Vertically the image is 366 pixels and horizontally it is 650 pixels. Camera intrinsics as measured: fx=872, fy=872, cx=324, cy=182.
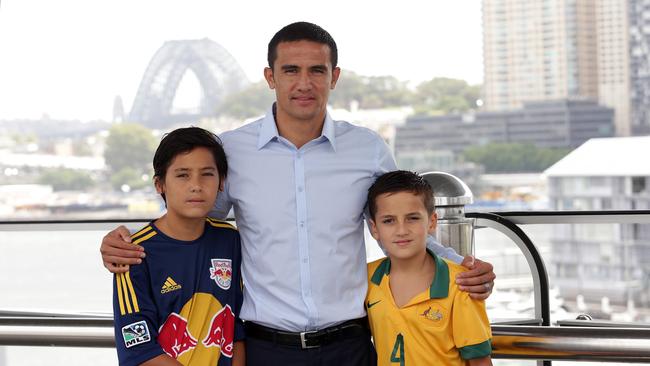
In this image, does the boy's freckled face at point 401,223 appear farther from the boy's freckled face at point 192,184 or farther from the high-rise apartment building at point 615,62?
the high-rise apartment building at point 615,62

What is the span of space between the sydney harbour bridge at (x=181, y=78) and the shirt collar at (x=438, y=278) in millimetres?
26140

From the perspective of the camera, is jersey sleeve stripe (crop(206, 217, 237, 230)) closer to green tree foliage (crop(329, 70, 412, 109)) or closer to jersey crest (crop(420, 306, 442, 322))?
jersey crest (crop(420, 306, 442, 322))

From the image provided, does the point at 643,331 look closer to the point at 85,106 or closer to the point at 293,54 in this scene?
the point at 293,54

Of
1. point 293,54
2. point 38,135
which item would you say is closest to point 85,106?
point 38,135

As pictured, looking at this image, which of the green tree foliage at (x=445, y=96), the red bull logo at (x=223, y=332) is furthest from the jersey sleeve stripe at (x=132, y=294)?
the green tree foliage at (x=445, y=96)

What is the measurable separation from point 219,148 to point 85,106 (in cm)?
2905

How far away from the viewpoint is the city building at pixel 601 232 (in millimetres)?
25844

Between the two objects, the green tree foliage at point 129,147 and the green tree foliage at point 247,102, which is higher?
the green tree foliage at point 247,102

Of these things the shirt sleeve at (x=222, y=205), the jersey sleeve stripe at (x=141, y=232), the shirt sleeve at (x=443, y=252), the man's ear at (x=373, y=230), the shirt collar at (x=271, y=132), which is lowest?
the shirt sleeve at (x=443, y=252)

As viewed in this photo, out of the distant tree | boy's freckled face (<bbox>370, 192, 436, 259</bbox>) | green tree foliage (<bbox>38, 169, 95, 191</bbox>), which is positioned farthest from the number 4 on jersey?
green tree foliage (<bbox>38, 169, 95, 191</bbox>)

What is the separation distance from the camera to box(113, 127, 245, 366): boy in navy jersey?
1.40m

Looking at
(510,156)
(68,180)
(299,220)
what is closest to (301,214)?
(299,220)

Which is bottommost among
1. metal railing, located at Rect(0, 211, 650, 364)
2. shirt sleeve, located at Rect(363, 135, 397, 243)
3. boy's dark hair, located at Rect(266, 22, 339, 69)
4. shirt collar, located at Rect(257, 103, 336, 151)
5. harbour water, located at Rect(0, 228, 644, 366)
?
harbour water, located at Rect(0, 228, 644, 366)

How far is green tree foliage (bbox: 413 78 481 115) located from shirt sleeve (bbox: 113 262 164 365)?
26.5 m
